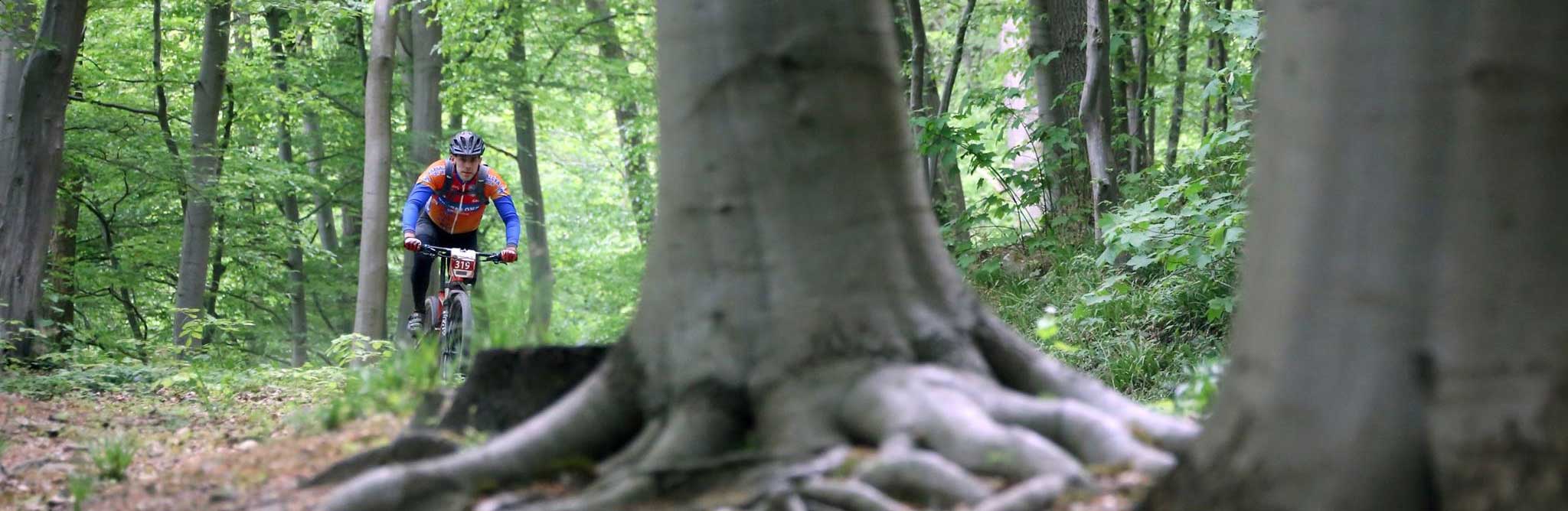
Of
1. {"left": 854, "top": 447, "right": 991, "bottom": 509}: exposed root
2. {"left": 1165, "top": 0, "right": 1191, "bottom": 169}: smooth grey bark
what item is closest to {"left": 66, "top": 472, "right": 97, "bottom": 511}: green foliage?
{"left": 854, "top": 447, "right": 991, "bottom": 509}: exposed root

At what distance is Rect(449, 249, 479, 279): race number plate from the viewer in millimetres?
8859

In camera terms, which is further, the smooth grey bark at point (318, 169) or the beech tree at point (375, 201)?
the smooth grey bark at point (318, 169)

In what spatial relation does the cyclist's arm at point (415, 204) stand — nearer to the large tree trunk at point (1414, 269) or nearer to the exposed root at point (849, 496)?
the exposed root at point (849, 496)

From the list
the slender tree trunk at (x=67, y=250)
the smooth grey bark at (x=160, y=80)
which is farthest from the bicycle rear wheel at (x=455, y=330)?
the smooth grey bark at (x=160, y=80)

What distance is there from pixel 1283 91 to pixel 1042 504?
109 cm

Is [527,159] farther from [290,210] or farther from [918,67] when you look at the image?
[918,67]

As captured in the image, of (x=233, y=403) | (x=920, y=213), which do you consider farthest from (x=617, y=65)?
(x=920, y=213)

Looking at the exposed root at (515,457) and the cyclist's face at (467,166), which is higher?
the cyclist's face at (467,166)

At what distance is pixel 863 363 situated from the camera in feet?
11.6

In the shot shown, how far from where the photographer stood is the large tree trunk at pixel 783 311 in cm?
347

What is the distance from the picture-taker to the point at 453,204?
9.22m

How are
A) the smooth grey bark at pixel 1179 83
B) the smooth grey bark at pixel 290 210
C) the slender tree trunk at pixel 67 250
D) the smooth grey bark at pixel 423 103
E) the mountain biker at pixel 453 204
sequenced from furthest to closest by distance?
the smooth grey bark at pixel 290 210, the smooth grey bark at pixel 423 103, the smooth grey bark at pixel 1179 83, the slender tree trunk at pixel 67 250, the mountain biker at pixel 453 204

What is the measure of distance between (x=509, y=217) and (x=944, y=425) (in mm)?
6306

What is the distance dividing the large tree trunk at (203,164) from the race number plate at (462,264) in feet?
26.6
